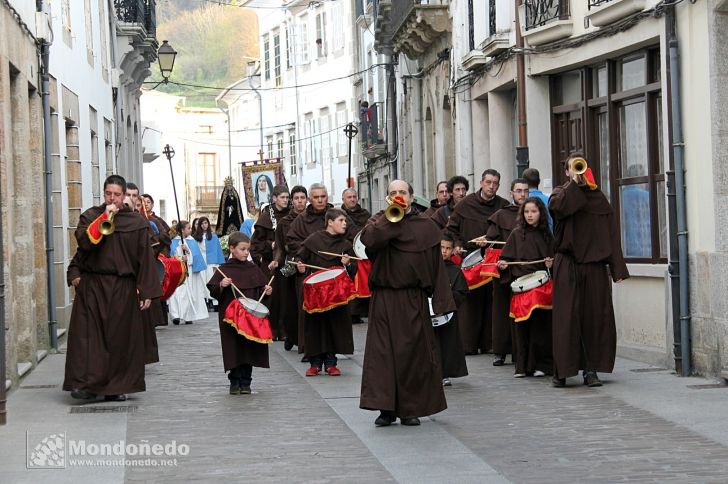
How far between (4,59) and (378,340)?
518 centimetres

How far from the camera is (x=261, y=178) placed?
3922 cm

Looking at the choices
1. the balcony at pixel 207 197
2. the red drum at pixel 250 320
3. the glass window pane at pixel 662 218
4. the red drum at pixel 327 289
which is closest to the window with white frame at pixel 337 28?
the balcony at pixel 207 197

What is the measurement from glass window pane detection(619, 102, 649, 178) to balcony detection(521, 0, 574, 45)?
1.41 m

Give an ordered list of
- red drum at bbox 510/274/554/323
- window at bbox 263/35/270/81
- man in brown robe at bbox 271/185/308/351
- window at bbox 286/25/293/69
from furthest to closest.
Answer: window at bbox 263/35/270/81 < window at bbox 286/25/293/69 < man in brown robe at bbox 271/185/308/351 < red drum at bbox 510/274/554/323

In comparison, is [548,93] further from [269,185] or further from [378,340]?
[269,185]

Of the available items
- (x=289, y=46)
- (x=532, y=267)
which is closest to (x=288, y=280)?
(x=532, y=267)

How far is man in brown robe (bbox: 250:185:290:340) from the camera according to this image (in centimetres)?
1770

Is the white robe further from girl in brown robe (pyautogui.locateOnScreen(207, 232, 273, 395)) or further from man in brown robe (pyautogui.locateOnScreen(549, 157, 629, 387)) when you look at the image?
man in brown robe (pyautogui.locateOnScreen(549, 157, 629, 387))

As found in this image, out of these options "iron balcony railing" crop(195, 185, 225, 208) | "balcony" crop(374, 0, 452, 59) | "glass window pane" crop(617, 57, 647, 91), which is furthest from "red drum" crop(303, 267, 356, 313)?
"iron balcony railing" crop(195, 185, 225, 208)

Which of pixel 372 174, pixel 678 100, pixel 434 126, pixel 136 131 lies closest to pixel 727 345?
pixel 678 100

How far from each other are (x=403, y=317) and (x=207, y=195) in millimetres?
63817

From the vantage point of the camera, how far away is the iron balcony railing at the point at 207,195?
7300 cm

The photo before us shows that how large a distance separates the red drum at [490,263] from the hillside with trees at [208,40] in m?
82.9

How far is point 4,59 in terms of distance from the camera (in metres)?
13.6
